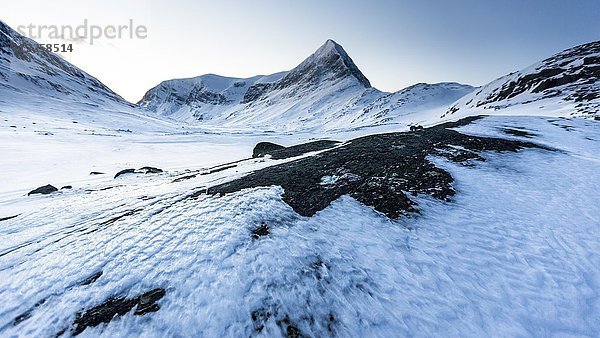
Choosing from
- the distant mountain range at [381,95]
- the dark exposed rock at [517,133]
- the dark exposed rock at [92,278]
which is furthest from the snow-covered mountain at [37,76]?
the dark exposed rock at [517,133]

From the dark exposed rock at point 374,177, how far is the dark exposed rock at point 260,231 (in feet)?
4.66

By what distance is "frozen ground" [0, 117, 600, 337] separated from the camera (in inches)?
187

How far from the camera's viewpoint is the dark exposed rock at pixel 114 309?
4562 mm

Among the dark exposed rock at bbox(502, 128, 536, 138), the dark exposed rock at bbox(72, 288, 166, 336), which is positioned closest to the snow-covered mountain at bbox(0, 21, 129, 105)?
the dark exposed rock at bbox(72, 288, 166, 336)

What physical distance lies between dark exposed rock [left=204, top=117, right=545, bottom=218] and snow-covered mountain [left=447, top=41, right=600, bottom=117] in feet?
110

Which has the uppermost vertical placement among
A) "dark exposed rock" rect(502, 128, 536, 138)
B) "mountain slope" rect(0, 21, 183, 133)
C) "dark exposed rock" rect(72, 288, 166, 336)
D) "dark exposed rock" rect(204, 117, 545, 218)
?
"mountain slope" rect(0, 21, 183, 133)

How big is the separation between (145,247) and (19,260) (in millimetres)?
3157

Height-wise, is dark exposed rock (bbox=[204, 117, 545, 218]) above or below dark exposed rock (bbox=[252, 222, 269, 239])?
above

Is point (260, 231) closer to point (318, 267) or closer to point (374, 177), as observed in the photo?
point (318, 267)

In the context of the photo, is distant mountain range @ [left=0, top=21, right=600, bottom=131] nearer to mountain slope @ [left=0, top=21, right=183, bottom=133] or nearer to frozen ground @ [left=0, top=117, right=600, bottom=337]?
mountain slope @ [left=0, top=21, right=183, bottom=133]

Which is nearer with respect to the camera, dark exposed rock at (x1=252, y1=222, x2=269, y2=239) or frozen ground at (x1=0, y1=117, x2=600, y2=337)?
frozen ground at (x1=0, y1=117, x2=600, y2=337)

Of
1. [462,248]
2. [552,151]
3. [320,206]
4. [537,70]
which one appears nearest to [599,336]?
[462,248]

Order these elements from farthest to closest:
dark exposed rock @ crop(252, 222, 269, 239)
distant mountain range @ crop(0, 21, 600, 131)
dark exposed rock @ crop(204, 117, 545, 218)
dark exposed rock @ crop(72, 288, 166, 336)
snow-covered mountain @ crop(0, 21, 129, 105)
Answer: snow-covered mountain @ crop(0, 21, 129, 105) < distant mountain range @ crop(0, 21, 600, 131) < dark exposed rock @ crop(204, 117, 545, 218) < dark exposed rock @ crop(252, 222, 269, 239) < dark exposed rock @ crop(72, 288, 166, 336)

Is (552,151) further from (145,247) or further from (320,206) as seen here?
(145,247)
